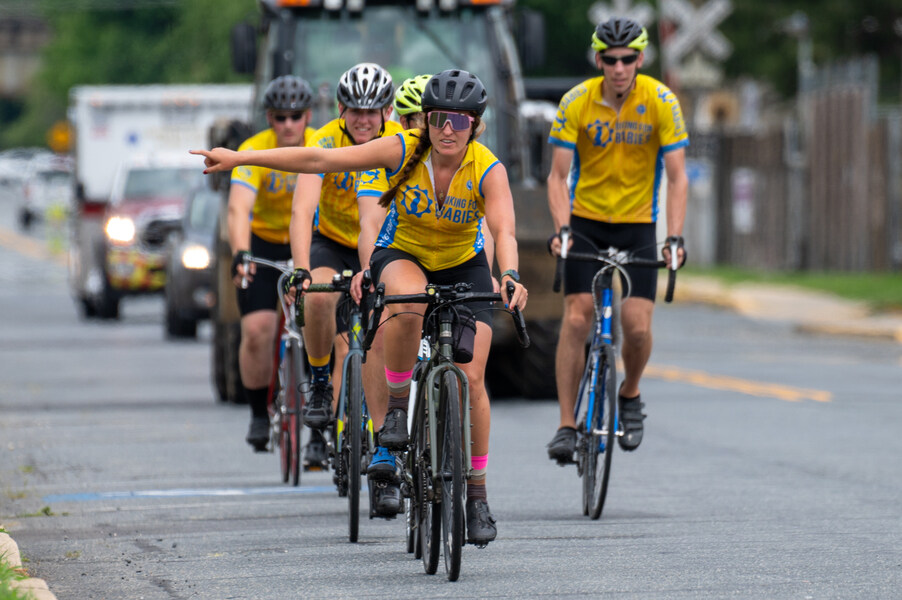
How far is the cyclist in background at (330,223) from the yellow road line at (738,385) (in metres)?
6.26

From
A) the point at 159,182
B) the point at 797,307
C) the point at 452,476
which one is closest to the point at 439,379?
the point at 452,476

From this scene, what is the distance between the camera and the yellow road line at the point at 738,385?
50.9 feet

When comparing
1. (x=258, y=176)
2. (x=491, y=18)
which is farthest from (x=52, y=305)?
(x=258, y=176)

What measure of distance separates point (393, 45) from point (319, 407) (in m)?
6.45

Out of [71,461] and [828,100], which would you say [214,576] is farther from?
[828,100]

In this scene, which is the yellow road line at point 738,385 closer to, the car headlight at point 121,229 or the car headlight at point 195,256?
the car headlight at point 195,256

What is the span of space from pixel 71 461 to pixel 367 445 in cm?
383

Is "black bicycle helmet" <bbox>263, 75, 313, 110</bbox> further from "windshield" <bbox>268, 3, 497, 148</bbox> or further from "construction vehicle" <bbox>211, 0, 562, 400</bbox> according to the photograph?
"windshield" <bbox>268, 3, 497, 148</bbox>

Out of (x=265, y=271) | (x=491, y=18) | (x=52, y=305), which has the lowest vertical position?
(x=52, y=305)

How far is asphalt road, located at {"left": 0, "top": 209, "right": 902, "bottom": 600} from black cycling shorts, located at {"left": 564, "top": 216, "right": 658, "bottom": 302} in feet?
3.42

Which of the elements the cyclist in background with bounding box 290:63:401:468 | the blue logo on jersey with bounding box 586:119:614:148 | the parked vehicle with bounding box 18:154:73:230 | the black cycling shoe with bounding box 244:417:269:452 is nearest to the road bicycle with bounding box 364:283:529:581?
the cyclist in background with bounding box 290:63:401:468

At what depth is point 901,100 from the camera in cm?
3869

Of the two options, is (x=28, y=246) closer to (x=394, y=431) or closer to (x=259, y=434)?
(x=259, y=434)

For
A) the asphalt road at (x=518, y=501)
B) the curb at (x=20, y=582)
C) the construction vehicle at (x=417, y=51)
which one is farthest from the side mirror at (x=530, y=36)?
the curb at (x=20, y=582)
